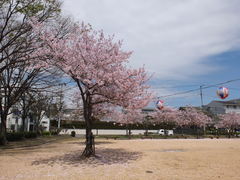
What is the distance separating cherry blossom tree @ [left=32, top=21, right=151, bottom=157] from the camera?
1046 cm

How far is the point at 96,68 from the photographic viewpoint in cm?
1056

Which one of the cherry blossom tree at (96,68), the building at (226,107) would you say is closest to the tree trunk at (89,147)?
the cherry blossom tree at (96,68)

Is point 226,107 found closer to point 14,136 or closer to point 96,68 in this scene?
point 14,136

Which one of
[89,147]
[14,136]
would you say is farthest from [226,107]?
[89,147]

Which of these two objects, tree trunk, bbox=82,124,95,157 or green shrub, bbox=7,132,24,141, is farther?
green shrub, bbox=7,132,24,141

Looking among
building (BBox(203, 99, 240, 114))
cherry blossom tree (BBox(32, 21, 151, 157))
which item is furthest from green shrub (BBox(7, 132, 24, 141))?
building (BBox(203, 99, 240, 114))

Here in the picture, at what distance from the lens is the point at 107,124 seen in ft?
154

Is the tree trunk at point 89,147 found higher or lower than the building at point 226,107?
lower

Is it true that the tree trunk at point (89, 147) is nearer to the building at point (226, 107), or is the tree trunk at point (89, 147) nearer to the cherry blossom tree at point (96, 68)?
the cherry blossom tree at point (96, 68)

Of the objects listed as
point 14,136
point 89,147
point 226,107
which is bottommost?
point 14,136

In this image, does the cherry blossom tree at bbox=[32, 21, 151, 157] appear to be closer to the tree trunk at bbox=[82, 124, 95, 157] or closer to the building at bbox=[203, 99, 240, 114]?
the tree trunk at bbox=[82, 124, 95, 157]

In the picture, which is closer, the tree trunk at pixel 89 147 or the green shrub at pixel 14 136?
the tree trunk at pixel 89 147

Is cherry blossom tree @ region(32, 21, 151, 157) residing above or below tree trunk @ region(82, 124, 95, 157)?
above

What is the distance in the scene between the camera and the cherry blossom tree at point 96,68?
10461mm
